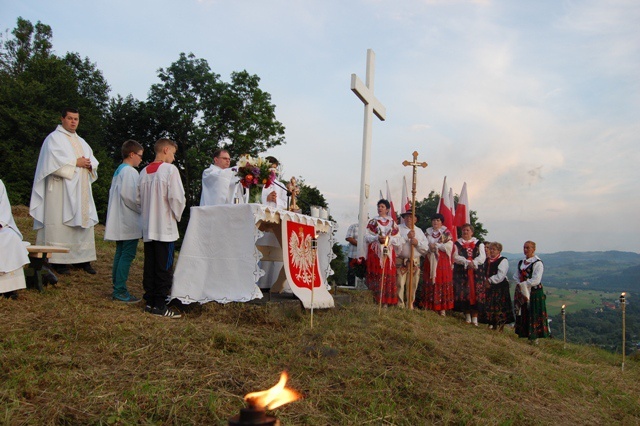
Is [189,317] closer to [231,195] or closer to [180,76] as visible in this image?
[231,195]

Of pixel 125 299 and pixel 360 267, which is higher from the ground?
pixel 360 267

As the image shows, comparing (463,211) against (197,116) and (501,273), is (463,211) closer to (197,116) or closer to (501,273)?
(501,273)

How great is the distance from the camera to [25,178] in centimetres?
2456

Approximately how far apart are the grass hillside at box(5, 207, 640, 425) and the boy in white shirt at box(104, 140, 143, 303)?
371 millimetres

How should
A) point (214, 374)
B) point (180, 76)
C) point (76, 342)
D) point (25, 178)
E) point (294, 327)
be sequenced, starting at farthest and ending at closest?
point (180, 76) < point (25, 178) < point (294, 327) < point (76, 342) < point (214, 374)

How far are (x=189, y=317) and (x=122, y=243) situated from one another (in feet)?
4.95

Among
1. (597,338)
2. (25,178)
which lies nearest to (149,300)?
(597,338)

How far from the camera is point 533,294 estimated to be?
941cm

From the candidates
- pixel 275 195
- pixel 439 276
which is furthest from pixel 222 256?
pixel 439 276

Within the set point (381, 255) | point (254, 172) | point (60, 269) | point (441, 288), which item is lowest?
point (441, 288)

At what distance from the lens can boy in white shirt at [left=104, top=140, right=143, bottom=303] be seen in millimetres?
6208

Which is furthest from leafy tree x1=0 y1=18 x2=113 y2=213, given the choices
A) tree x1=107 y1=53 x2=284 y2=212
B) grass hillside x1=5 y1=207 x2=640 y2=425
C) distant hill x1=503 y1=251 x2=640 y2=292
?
distant hill x1=503 y1=251 x2=640 y2=292

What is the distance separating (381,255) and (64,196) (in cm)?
514

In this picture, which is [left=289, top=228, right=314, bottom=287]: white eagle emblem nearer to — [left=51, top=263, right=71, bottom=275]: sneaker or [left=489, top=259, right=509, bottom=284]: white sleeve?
[left=51, top=263, right=71, bottom=275]: sneaker
